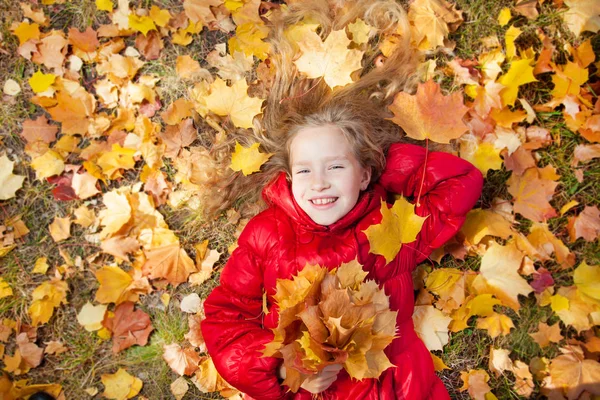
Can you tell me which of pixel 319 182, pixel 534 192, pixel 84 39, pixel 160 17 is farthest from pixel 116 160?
pixel 534 192

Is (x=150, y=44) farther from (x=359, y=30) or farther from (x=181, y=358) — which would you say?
(x=181, y=358)

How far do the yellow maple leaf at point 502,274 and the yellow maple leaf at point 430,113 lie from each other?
762 mm

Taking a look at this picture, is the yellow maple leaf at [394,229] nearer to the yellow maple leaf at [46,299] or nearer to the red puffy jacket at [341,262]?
the red puffy jacket at [341,262]

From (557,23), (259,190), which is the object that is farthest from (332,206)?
(557,23)

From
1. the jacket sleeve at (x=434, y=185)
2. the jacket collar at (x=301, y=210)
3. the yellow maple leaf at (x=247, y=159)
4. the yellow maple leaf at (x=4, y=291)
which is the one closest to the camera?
the jacket collar at (x=301, y=210)

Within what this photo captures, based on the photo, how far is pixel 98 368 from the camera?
109 inches

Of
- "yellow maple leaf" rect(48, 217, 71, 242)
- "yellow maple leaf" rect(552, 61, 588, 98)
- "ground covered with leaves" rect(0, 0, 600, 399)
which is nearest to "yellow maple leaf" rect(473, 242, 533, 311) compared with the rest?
"ground covered with leaves" rect(0, 0, 600, 399)

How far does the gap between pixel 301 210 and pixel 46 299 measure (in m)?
1.62

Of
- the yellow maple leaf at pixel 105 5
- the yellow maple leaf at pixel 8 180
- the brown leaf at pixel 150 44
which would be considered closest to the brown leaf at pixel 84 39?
the yellow maple leaf at pixel 105 5

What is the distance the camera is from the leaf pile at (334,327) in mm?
1966

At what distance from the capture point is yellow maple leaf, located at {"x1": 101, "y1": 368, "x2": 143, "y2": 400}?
275 centimetres

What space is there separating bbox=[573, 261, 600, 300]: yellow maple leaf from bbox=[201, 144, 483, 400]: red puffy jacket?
835 mm

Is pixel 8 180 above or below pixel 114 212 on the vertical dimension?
above

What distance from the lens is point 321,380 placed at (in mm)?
2248
